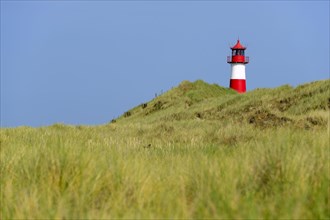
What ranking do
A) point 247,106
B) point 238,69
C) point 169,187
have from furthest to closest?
1. point 238,69
2. point 247,106
3. point 169,187

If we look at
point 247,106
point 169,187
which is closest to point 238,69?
point 247,106

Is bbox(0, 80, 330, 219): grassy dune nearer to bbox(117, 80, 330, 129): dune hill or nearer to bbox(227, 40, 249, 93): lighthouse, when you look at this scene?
bbox(117, 80, 330, 129): dune hill

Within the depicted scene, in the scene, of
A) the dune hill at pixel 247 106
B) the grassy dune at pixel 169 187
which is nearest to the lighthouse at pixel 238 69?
the dune hill at pixel 247 106

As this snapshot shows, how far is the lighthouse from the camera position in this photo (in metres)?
46.5

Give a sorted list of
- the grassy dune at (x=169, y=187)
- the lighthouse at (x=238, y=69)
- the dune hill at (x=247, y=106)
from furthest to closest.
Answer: the lighthouse at (x=238, y=69) → the dune hill at (x=247, y=106) → the grassy dune at (x=169, y=187)

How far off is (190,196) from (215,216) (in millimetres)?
1130

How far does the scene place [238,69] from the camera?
4709cm

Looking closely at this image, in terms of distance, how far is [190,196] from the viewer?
4.86 meters

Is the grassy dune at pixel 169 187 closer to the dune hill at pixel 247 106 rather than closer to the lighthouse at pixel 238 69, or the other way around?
the dune hill at pixel 247 106

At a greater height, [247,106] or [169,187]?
[247,106]

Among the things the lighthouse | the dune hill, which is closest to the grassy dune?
the dune hill

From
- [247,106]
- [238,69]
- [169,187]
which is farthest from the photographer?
[238,69]

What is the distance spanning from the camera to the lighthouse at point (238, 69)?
46.5 metres

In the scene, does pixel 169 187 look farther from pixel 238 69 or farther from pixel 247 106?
pixel 238 69
